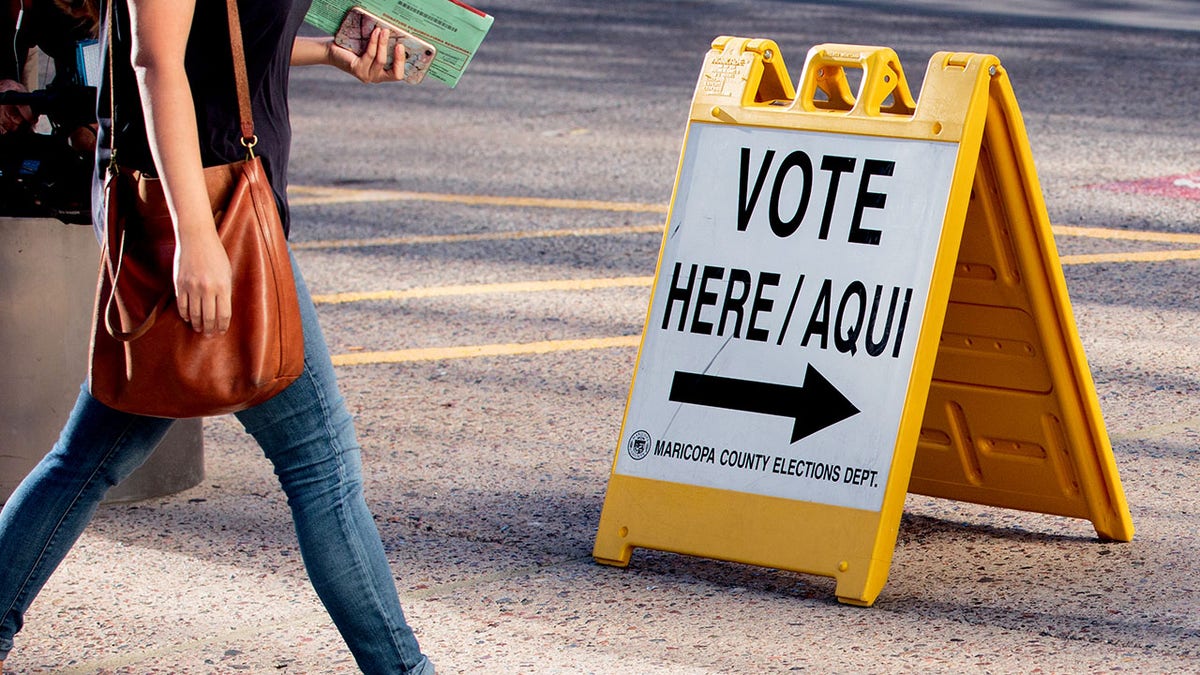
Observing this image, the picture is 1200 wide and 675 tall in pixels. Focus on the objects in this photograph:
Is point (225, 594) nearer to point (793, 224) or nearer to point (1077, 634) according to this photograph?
point (793, 224)

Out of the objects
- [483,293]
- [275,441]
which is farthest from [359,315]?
[275,441]

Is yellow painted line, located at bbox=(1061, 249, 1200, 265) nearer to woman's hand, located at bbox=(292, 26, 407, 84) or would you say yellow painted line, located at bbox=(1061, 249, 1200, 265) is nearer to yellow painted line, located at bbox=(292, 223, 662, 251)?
yellow painted line, located at bbox=(292, 223, 662, 251)

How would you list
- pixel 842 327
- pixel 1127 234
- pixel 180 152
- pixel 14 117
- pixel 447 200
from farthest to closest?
pixel 447 200, pixel 1127 234, pixel 14 117, pixel 842 327, pixel 180 152

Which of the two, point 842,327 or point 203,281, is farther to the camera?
point 842,327

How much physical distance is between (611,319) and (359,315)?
1.02m

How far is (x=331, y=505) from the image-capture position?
340 cm

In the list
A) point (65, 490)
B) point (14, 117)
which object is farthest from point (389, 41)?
point (14, 117)

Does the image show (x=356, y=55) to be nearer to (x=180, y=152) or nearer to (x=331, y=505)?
(x=180, y=152)

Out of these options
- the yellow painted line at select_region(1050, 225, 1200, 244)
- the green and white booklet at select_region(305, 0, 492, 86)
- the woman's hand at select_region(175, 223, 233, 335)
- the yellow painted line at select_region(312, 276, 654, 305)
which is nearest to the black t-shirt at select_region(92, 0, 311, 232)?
the woman's hand at select_region(175, 223, 233, 335)

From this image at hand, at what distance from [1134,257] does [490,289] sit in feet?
9.55

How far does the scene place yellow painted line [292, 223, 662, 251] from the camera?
8805 millimetres

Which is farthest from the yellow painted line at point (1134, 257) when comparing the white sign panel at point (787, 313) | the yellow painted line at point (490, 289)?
the white sign panel at point (787, 313)

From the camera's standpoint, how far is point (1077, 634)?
4031mm

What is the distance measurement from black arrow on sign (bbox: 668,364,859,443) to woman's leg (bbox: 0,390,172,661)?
1.43 meters
